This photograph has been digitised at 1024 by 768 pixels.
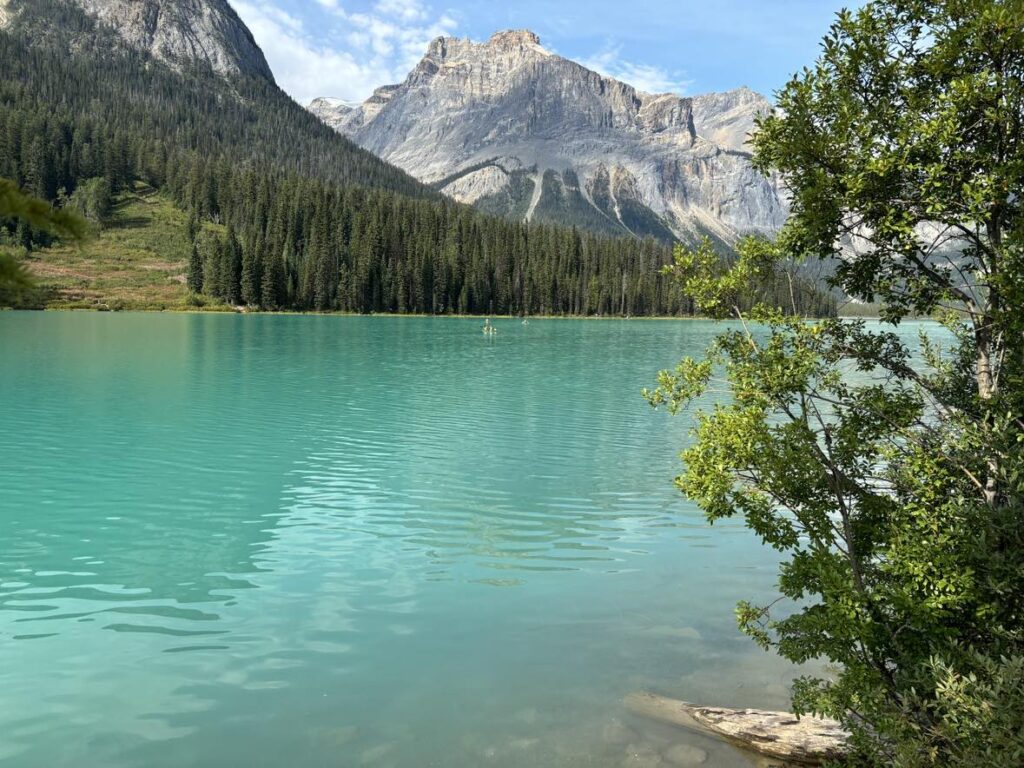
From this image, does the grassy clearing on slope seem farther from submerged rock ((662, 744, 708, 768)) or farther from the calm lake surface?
submerged rock ((662, 744, 708, 768))

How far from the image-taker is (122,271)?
169 m

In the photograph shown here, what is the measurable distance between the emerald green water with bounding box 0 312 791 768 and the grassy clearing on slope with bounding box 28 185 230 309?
4975 inches

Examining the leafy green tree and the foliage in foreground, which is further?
the foliage in foreground

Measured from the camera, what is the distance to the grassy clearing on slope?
148 m

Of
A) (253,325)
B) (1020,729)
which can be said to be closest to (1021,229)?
(1020,729)

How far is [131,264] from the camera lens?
572 ft

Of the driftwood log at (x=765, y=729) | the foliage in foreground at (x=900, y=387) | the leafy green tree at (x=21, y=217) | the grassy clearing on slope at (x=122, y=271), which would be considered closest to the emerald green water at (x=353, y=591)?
the driftwood log at (x=765, y=729)

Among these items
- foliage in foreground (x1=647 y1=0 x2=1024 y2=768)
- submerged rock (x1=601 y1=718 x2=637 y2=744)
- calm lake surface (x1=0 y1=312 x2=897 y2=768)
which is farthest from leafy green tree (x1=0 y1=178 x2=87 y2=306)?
submerged rock (x1=601 y1=718 x2=637 y2=744)

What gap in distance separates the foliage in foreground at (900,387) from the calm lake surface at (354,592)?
3.50 meters

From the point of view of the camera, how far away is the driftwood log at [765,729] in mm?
10008

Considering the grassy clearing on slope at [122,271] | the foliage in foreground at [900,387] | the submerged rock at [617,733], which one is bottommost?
the submerged rock at [617,733]

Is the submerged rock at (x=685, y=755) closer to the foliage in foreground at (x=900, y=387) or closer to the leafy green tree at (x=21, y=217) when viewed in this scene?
the foliage in foreground at (x=900, y=387)

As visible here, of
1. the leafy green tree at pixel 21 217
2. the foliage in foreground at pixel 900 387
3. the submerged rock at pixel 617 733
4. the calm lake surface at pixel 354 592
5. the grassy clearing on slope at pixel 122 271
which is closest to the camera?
the leafy green tree at pixel 21 217

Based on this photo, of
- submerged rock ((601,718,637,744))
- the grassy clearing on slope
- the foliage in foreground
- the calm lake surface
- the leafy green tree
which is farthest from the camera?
the grassy clearing on slope
